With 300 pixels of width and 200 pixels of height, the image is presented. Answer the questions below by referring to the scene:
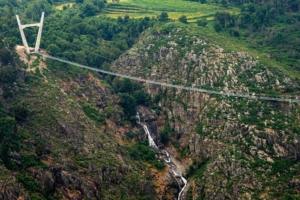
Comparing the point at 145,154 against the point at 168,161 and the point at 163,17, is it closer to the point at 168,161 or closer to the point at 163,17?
the point at 168,161

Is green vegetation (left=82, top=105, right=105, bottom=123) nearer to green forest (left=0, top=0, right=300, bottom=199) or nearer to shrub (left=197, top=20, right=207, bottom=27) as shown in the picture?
green forest (left=0, top=0, right=300, bottom=199)

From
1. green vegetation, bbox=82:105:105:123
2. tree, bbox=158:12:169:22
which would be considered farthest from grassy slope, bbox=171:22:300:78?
green vegetation, bbox=82:105:105:123

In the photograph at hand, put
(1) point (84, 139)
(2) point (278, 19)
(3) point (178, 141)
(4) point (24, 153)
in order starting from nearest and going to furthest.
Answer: (4) point (24, 153) < (1) point (84, 139) < (3) point (178, 141) < (2) point (278, 19)

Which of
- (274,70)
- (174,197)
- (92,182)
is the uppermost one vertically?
(274,70)

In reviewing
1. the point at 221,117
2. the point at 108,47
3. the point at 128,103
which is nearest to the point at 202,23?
the point at 108,47

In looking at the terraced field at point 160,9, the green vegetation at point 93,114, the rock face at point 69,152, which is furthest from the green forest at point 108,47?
the terraced field at point 160,9

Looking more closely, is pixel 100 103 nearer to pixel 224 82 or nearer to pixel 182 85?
pixel 182 85

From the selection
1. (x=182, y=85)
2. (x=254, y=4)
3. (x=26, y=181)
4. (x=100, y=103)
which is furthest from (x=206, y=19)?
(x=26, y=181)
